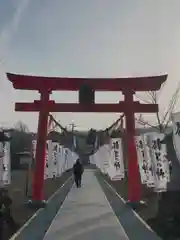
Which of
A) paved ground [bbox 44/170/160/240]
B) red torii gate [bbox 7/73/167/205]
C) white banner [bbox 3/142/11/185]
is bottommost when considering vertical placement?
paved ground [bbox 44/170/160/240]

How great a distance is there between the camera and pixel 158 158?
35.1 ft

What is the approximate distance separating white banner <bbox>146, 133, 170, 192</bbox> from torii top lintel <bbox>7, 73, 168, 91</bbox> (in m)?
2.41

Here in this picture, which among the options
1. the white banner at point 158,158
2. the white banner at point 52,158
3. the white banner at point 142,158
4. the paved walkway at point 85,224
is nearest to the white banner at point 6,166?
the paved walkway at point 85,224

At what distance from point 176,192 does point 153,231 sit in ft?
12.0

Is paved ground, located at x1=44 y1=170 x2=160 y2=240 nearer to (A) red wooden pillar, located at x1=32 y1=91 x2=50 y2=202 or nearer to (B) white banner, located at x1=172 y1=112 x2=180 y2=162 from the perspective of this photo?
(A) red wooden pillar, located at x1=32 y1=91 x2=50 y2=202

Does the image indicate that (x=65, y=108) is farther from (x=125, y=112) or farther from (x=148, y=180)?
(x=148, y=180)

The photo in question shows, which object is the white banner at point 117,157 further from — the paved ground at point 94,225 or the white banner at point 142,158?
the paved ground at point 94,225

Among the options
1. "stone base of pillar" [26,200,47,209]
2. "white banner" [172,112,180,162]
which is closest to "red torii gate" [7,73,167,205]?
"stone base of pillar" [26,200,47,209]

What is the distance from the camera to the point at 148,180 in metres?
11.0

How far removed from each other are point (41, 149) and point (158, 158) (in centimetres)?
417

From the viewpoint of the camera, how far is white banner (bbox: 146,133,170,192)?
34.3 feet

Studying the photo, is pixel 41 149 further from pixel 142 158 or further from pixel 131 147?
pixel 142 158

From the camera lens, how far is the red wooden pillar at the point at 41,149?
1211cm

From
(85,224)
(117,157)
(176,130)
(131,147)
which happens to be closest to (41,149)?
(131,147)
